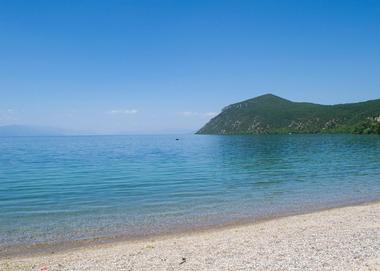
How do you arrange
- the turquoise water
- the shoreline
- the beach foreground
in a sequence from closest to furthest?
the beach foreground, the shoreline, the turquoise water

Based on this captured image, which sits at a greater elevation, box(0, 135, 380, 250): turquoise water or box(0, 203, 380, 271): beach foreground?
box(0, 203, 380, 271): beach foreground

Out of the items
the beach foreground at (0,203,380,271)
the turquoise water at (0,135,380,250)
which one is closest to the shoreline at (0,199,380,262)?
the beach foreground at (0,203,380,271)

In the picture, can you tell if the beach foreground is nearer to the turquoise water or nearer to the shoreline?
the shoreline

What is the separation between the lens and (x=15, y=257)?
17.9m

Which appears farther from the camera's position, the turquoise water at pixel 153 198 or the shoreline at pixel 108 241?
the turquoise water at pixel 153 198

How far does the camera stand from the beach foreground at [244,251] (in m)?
14.2

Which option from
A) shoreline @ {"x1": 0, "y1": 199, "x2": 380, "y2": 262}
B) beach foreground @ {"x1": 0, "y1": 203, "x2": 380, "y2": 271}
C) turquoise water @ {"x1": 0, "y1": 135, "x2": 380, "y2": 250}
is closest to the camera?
beach foreground @ {"x1": 0, "y1": 203, "x2": 380, "y2": 271}

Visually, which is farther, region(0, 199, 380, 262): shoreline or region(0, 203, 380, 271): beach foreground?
region(0, 199, 380, 262): shoreline

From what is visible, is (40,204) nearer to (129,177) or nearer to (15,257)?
(15,257)

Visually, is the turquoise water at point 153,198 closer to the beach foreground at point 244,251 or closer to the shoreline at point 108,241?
the shoreline at point 108,241

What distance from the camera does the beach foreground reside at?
46.5 feet

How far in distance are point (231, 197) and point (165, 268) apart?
20.0m

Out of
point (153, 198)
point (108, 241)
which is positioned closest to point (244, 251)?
point (108, 241)

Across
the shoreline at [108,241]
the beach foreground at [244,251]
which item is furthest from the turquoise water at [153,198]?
the beach foreground at [244,251]
